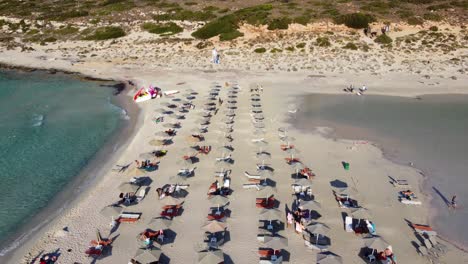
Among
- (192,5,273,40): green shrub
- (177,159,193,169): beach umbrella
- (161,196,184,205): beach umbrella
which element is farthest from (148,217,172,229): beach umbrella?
(192,5,273,40): green shrub

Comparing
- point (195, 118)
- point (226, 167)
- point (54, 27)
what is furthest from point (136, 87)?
point (54, 27)

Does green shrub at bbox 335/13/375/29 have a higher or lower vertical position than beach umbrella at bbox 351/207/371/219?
higher

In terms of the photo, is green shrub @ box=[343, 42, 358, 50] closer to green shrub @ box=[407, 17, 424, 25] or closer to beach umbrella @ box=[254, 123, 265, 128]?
green shrub @ box=[407, 17, 424, 25]

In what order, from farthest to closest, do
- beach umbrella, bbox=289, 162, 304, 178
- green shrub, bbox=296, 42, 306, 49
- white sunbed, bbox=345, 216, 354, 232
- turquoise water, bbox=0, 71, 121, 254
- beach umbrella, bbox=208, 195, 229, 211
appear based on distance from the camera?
green shrub, bbox=296, 42, 306, 49 → beach umbrella, bbox=289, 162, 304, 178 → turquoise water, bbox=0, 71, 121, 254 → beach umbrella, bbox=208, 195, 229, 211 → white sunbed, bbox=345, 216, 354, 232

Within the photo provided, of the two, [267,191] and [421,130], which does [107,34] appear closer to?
[421,130]

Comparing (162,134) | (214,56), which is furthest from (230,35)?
(162,134)

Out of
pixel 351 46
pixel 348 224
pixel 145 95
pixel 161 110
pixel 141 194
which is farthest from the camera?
pixel 351 46

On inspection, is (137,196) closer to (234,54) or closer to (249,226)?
(249,226)
